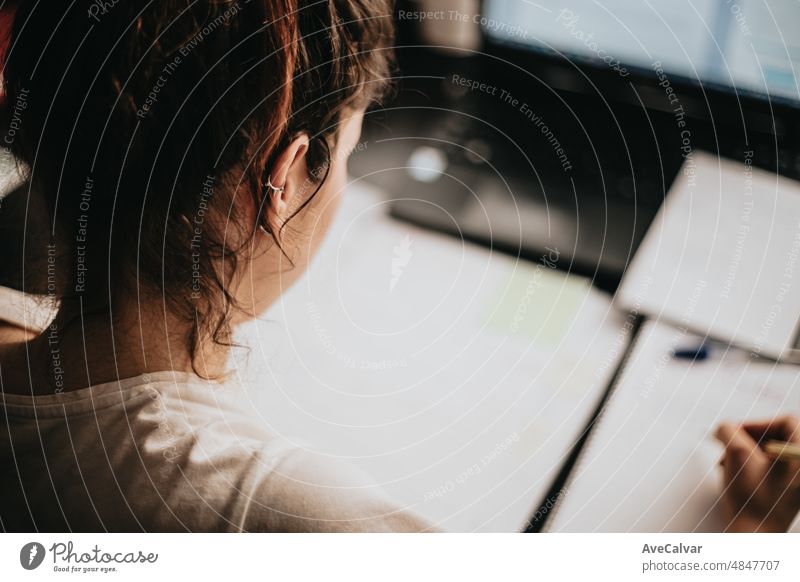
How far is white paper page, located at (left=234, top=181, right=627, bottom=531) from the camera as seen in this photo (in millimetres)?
435

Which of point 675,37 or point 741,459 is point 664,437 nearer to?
point 741,459

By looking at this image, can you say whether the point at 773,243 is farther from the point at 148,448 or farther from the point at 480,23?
the point at 148,448

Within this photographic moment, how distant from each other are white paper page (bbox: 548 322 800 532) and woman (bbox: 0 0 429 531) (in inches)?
9.1

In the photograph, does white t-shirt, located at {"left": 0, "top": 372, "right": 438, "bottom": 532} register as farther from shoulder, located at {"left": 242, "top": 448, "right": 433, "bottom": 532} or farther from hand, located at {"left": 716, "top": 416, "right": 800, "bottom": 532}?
hand, located at {"left": 716, "top": 416, "right": 800, "bottom": 532}

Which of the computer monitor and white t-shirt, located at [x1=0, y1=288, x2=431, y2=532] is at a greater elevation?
the computer monitor

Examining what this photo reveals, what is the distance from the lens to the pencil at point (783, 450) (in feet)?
1.58

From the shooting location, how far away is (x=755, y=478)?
1.59 ft

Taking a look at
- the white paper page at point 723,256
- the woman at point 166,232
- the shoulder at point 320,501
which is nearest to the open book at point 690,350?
the white paper page at point 723,256

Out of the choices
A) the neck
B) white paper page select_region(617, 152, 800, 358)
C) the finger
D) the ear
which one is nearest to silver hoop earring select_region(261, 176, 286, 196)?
the ear

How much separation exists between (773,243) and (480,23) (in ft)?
1.00

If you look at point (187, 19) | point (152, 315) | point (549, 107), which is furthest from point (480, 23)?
point (152, 315)

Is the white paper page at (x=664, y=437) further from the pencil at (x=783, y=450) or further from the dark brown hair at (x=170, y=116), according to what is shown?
the dark brown hair at (x=170, y=116)

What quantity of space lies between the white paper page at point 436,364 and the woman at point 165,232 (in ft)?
0.09

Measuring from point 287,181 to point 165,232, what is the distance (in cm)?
10
